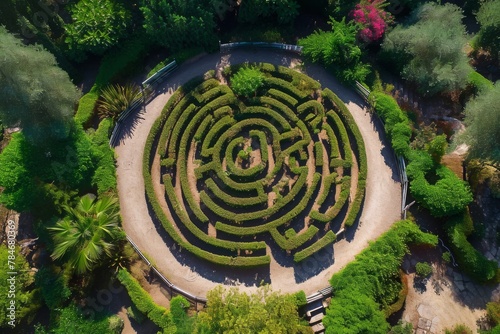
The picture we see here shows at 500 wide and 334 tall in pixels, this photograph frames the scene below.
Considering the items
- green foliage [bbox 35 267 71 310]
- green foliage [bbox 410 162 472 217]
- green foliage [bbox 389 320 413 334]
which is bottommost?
green foliage [bbox 389 320 413 334]

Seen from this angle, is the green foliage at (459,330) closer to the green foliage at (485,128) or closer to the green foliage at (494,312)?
the green foliage at (494,312)

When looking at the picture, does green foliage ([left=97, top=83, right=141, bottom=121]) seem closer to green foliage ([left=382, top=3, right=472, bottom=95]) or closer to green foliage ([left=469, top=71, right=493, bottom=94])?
green foliage ([left=382, top=3, right=472, bottom=95])

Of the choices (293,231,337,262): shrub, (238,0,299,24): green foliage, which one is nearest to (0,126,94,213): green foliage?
(238,0,299,24): green foliage

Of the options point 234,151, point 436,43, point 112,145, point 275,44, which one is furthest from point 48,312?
point 436,43

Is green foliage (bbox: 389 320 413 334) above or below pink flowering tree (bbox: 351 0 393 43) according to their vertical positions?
below

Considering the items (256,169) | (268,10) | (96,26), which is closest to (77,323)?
(256,169)
